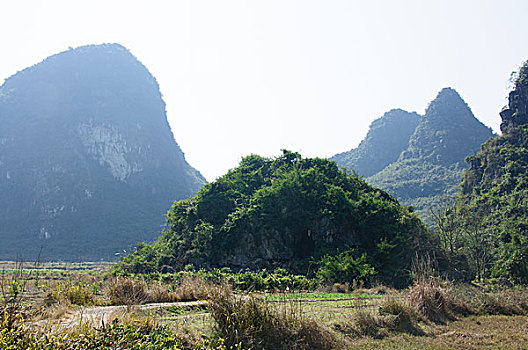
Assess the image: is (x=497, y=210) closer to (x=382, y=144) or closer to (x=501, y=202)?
(x=501, y=202)

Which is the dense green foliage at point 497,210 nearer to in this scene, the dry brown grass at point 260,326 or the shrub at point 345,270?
the shrub at point 345,270

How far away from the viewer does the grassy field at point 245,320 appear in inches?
222

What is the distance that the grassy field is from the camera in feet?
18.5

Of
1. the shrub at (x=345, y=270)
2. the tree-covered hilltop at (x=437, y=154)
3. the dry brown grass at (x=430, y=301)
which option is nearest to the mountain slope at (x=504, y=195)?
the shrub at (x=345, y=270)

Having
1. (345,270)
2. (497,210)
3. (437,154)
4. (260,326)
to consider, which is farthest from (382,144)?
(260,326)

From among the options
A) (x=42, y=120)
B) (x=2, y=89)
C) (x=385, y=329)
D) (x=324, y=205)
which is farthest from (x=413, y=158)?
(x=2, y=89)

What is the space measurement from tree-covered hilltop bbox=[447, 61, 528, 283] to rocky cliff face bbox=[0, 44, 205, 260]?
205 feet

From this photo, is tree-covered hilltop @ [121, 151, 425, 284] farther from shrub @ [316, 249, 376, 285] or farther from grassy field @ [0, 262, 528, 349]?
grassy field @ [0, 262, 528, 349]

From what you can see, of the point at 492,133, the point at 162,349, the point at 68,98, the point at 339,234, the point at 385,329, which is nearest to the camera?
the point at 162,349

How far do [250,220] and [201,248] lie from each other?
3778mm

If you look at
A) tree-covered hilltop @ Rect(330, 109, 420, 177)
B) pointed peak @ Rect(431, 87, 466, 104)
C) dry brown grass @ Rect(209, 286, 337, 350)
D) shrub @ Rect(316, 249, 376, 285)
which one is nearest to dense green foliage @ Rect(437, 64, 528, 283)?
shrub @ Rect(316, 249, 376, 285)

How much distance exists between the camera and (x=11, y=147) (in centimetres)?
9844

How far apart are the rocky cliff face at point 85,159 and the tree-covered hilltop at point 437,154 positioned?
5856 cm

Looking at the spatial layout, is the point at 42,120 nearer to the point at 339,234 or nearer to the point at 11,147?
the point at 11,147
